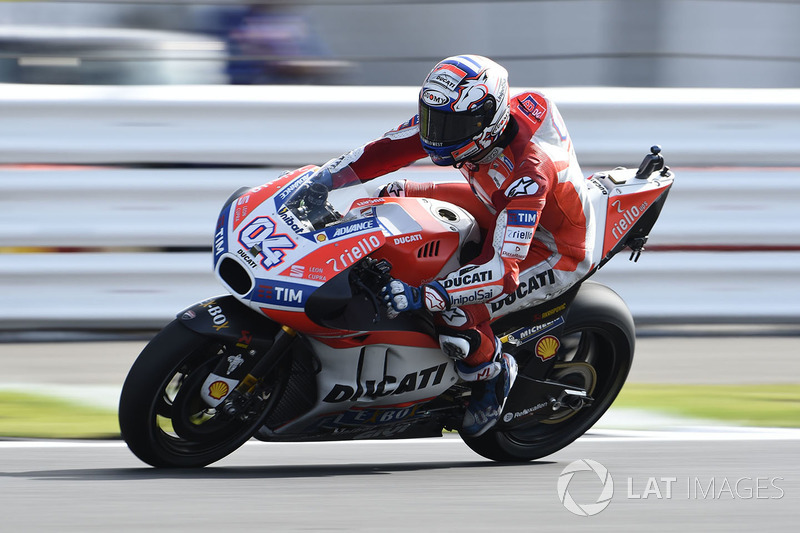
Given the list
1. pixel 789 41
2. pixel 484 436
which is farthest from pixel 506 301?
pixel 789 41

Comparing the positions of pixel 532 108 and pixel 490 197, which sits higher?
pixel 532 108

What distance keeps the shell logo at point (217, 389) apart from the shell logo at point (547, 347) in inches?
56.0

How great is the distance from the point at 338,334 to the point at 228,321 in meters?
0.42

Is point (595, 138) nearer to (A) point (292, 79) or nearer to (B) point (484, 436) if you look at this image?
(A) point (292, 79)

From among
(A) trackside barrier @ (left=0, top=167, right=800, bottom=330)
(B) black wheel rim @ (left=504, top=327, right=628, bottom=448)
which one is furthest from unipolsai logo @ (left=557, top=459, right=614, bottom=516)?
(A) trackside barrier @ (left=0, top=167, right=800, bottom=330)

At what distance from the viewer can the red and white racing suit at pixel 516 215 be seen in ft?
14.4

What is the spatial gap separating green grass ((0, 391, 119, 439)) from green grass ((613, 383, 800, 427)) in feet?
8.25

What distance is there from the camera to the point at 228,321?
421 cm

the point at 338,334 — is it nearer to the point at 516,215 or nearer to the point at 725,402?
the point at 516,215

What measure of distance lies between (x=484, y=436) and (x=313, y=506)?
1.20m

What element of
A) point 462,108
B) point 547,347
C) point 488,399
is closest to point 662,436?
point 547,347

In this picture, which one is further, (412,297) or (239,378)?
(412,297)

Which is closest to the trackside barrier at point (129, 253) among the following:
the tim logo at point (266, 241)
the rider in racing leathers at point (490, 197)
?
the rider in racing leathers at point (490, 197)

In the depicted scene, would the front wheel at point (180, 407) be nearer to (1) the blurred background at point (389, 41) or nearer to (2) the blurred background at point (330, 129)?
(2) the blurred background at point (330, 129)
